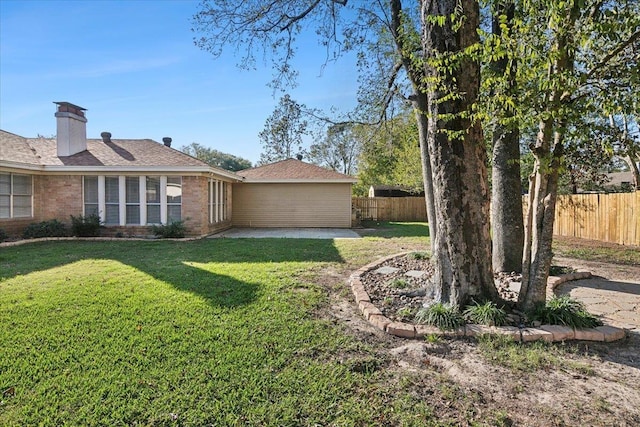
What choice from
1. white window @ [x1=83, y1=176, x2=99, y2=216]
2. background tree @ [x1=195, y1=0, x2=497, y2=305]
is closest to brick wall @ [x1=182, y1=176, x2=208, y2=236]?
white window @ [x1=83, y1=176, x2=99, y2=216]

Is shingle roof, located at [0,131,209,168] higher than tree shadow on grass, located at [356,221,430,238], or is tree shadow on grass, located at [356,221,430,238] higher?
shingle roof, located at [0,131,209,168]

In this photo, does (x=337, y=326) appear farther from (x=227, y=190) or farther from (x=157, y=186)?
(x=227, y=190)

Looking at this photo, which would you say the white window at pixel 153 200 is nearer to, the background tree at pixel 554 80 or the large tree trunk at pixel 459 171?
the large tree trunk at pixel 459 171

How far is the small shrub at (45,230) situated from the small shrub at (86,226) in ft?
1.17

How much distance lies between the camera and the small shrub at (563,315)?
3.60 metres

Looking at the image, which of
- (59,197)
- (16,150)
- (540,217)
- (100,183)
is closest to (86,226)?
(100,183)

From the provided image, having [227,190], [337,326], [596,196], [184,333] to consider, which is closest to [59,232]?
[227,190]

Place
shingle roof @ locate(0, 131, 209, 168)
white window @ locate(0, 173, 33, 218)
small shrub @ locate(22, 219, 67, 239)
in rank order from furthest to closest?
shingle roof @ locate(0, 131, 209, 168), small shrub @ locate(22, 219, 67, 239), white window @ locate(0, 173, 33, 218)

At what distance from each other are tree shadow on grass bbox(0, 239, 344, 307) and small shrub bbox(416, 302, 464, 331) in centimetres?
223

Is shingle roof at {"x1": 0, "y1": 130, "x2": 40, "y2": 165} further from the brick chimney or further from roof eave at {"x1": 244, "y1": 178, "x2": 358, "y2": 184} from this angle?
roof eave at {"x1": 244, "y1": 178, "x2": 358, "y2": 184}

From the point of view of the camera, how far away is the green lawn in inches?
92.0

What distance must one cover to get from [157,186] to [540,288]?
1199 cm

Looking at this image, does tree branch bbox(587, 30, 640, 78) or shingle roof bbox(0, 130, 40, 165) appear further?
shingle roof bbox(0, 130, 40, 165)

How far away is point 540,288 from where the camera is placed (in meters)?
3.82
